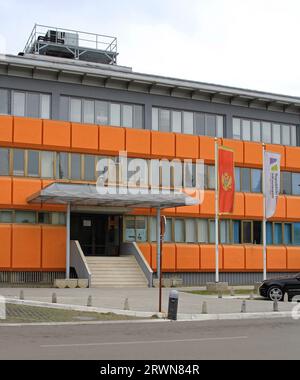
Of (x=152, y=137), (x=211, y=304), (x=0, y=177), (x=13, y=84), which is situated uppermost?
(x=13, y=84)

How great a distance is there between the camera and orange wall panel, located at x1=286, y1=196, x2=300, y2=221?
42094mm

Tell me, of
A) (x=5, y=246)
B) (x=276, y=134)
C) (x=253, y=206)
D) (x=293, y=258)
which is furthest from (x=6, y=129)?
(x=293, y=258)

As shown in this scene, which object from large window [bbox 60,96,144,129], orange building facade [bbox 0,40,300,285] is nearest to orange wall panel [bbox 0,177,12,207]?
orange building facade [bbox 0,40,300,285]

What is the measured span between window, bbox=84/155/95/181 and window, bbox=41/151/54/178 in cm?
192

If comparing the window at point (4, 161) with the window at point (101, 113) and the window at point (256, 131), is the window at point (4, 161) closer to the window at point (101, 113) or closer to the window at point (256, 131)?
the window at point (101, 113)

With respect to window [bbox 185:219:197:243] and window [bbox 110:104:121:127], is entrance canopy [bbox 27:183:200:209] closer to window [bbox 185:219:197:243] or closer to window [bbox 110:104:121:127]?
window [bbox 185:219:197:243]

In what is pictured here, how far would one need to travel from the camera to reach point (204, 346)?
12.6 meters

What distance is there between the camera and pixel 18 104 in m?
35.7

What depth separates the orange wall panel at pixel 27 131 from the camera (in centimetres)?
3412

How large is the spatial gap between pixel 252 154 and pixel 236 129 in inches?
80.3

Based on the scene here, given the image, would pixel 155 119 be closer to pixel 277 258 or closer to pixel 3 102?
pixel 3 102
